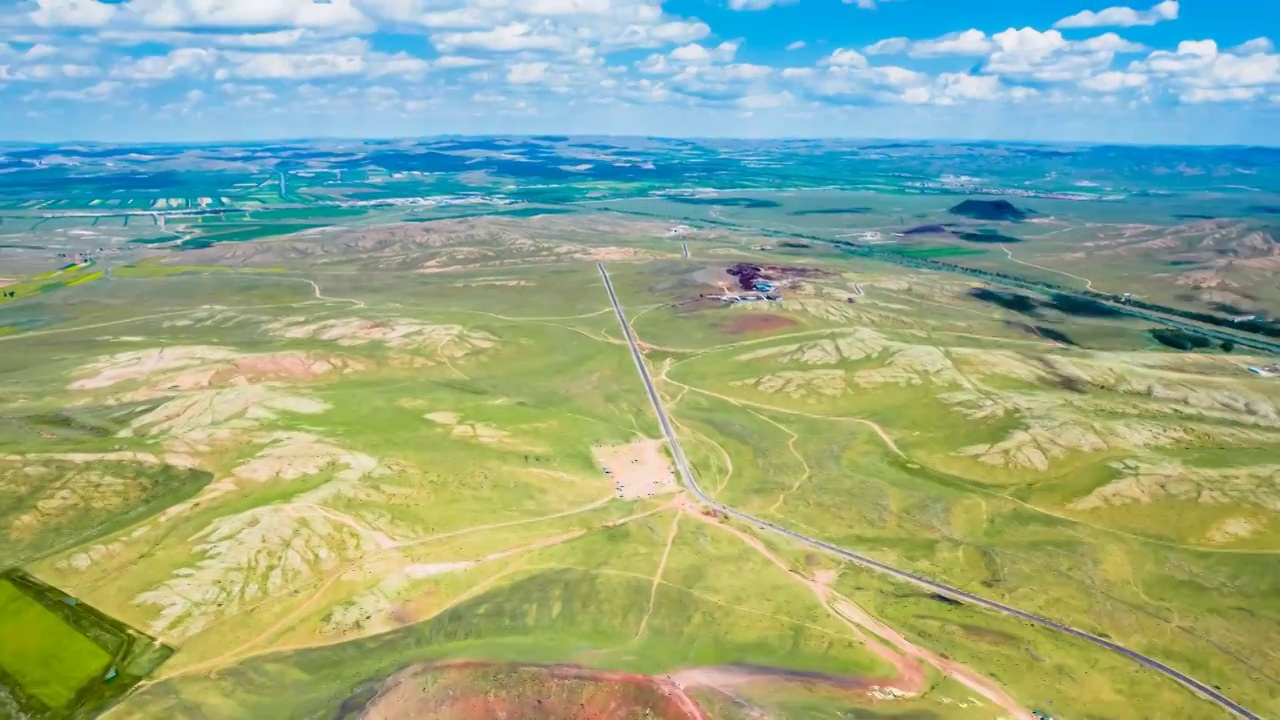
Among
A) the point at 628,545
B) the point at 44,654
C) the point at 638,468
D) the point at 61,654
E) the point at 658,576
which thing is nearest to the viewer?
the point at 44,654

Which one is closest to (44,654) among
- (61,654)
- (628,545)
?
(61,654)

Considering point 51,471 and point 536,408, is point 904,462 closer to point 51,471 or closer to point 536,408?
point 536,408

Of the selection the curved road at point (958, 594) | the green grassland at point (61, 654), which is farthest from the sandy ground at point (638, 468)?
the green grassland at point (61, 654)

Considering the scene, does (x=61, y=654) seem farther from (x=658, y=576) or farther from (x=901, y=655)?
(x=901, y=655)

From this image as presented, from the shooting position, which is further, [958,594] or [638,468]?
[638,468]

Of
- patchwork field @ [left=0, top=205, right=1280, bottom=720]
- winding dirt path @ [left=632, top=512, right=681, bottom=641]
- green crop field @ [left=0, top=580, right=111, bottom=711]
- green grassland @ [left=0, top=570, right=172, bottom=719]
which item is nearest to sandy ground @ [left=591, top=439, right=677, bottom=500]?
patchwork field @ [left=0, top=205, right=1280, bottom=720]
